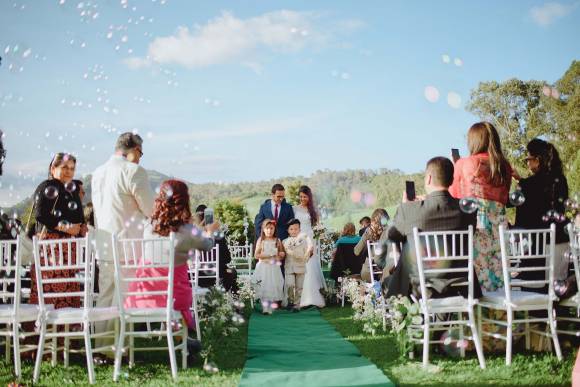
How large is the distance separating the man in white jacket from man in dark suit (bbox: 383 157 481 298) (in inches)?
85.6

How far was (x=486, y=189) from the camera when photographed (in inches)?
205

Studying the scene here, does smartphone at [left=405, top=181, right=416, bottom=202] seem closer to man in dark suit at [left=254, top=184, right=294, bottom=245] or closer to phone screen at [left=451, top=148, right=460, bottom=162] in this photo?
phone screen at [left=451, top=148, right=460, bottom=162]

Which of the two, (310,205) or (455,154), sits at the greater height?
(455,154)

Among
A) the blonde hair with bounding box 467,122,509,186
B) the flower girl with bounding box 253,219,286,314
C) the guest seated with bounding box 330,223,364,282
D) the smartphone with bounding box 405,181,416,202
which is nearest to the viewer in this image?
the blonde hair with bounding box 467,122,509,186

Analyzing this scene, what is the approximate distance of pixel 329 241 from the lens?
16.7 meters

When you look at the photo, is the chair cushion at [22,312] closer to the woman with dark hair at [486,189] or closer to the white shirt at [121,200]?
the white shirt at [121,200]

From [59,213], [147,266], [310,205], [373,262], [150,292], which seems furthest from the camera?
[310,205]

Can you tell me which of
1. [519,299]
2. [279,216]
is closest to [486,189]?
[519,299]

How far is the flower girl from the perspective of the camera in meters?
9.76

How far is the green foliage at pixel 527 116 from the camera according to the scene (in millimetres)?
20391

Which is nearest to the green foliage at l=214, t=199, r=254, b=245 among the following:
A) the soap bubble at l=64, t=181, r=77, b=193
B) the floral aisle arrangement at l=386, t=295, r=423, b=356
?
the soap bubble at l=64, t=181, r=77, b=193

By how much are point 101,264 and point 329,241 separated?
11.8m

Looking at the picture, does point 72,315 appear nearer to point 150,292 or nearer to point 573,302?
point 150,292

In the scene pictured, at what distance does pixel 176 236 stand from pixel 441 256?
2180 mm
